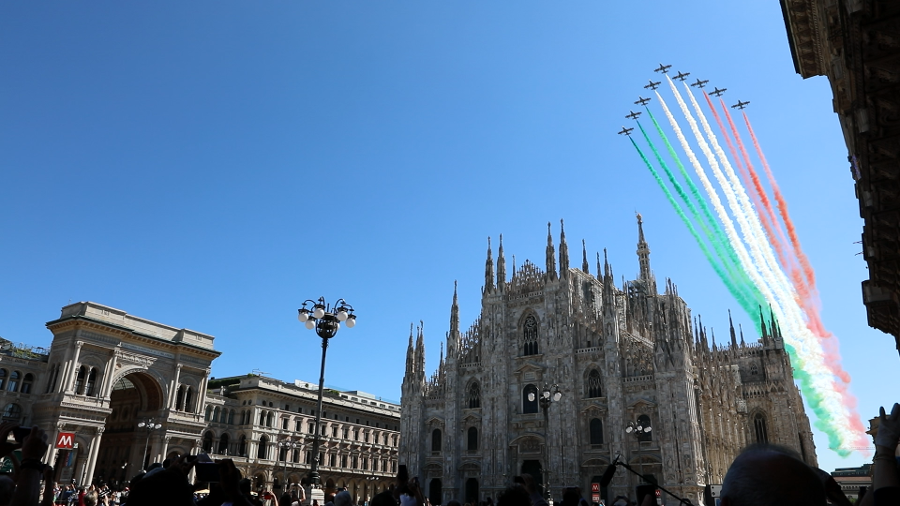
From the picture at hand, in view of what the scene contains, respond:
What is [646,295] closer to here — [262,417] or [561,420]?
[561,420]

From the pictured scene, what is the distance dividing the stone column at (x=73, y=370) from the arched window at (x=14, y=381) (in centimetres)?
523

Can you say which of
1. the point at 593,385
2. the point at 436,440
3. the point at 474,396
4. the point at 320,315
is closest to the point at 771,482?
the point at 320,315

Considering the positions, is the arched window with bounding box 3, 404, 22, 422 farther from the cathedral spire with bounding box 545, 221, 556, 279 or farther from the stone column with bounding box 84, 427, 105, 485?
the cathedral spire with bounding box 545, 221, 556, 279

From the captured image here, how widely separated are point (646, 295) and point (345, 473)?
1407 inches

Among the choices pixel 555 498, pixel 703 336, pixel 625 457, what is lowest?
pixel 555 498

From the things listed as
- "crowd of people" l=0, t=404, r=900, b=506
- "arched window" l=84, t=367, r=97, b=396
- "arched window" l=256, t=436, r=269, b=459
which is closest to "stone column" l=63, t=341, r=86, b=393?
"arched window" l=84, t=367, r=97, b=396

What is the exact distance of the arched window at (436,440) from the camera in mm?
51750

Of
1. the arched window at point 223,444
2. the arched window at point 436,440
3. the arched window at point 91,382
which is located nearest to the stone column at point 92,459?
the arched window at point 91,382

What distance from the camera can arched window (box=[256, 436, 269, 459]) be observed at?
56.5m

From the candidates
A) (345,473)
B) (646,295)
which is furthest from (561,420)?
(345,473)

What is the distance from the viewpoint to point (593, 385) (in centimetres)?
4634

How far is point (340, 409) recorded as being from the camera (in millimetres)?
65188

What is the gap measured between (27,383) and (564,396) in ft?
130

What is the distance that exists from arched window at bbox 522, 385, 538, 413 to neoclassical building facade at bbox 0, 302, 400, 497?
18762mm
